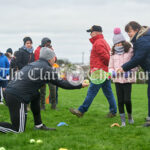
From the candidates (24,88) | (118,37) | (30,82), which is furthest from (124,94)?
(24,88)

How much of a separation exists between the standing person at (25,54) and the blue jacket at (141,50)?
12.2 feet

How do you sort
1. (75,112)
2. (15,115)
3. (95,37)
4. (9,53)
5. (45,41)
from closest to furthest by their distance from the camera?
1. (15,115)
2. (75,112)
3. (95,37)
4. (45,41)
5. (9,53)

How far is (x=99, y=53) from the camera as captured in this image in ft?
24.1

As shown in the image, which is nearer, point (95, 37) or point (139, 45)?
point (139, 45)

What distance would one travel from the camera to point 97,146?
459 cm

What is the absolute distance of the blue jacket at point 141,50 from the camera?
5.96m

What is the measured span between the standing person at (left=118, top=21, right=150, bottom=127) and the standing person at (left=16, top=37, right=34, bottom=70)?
3583mm

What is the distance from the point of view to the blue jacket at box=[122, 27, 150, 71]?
5.96m

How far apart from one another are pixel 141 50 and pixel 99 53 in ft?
5.16

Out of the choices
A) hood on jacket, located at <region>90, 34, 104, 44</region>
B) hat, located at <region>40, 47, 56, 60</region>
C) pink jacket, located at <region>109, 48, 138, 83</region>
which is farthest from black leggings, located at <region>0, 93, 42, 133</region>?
hood on jacket, located at <region>90, 34, 104, 44</region>

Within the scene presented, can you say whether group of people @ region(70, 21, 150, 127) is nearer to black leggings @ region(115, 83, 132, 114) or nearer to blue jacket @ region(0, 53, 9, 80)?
black leggings @ region(115, 83, 132, 114)

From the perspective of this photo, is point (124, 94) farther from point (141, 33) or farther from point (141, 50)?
point (141, 33)

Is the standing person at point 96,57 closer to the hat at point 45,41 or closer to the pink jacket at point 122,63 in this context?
the pink jacket at point 122,63

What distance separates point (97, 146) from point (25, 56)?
491 cm
